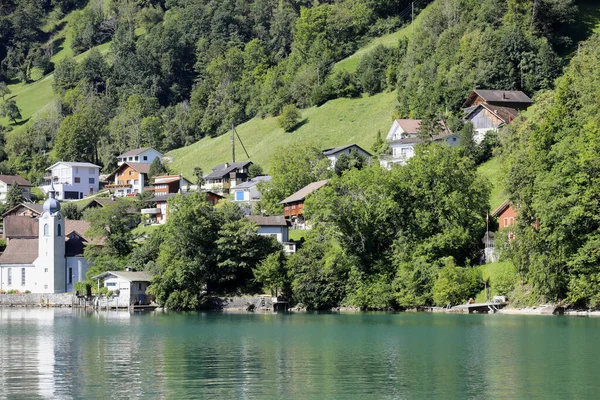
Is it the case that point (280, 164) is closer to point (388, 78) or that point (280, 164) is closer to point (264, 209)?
point (264, 209)

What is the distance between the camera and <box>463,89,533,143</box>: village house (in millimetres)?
106125

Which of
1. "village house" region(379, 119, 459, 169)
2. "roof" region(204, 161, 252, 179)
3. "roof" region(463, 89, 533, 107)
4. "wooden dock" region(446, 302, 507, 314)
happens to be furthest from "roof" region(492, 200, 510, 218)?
"roof" region(204, 161, 252, 179)

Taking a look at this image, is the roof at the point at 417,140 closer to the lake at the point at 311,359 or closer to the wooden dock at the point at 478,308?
the wooden dock at the point at 478,308

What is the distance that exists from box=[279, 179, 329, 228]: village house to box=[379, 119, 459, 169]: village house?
8553 millimetres

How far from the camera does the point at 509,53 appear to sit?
11738 centimetres

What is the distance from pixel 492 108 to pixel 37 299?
50.7 meters

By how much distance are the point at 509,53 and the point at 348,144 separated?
2238 centimetres

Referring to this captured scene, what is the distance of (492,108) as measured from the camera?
352 feet

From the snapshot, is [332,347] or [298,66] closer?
[332,347]

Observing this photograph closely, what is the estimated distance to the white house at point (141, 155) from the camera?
152500 mm

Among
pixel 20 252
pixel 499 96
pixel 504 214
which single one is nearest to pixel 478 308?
pixel 504 214

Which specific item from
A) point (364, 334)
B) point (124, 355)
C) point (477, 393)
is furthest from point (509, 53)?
point (477, 393)

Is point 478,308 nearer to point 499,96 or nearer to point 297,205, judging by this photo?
point 297,205

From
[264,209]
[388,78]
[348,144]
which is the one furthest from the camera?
[388,78]
